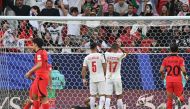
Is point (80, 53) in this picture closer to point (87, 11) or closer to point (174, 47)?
point (174, 47)

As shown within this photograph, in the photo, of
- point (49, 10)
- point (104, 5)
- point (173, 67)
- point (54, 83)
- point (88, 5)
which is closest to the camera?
point (54, 83)

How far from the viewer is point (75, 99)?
1473 cm

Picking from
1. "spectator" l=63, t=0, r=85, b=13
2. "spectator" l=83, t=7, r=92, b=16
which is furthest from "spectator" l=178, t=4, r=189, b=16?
"spectator" l=63, t=0, r=85, b=13

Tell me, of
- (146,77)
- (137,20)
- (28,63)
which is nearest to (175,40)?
(146,77)

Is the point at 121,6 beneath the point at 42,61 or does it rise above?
above

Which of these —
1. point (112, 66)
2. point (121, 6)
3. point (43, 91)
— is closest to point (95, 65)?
point (112, 66)

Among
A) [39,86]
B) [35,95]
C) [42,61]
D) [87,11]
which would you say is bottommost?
[35,95]

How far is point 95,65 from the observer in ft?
49.7

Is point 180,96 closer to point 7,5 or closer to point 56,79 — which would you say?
point 56,79

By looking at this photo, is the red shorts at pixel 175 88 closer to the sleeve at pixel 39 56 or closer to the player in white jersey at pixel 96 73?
the player in white jersey at pixel 96 73

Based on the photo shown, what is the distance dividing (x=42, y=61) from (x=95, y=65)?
2232 millimetres

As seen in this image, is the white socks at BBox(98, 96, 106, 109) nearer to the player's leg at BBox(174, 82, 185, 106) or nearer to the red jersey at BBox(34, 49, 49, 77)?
the player's leg at BBox(174, 82, 185, 106)

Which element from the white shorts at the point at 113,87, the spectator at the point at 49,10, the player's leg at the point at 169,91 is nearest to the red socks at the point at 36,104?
the white shorts at the point at 113,87

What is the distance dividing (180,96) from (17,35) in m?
3.62
